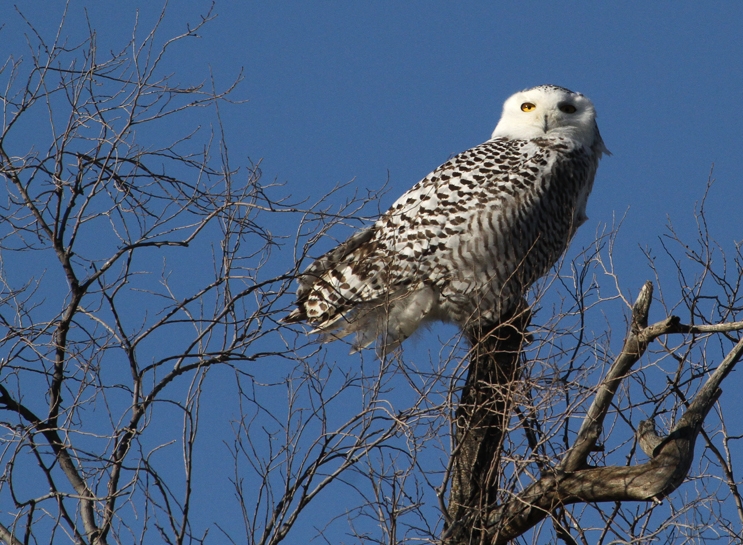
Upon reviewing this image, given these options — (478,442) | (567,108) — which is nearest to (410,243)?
(478,442)

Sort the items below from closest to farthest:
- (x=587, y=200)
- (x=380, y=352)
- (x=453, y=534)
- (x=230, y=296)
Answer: (x=230, y=296), (x=453, y=534), (x=380, y=352), (x=587, y=200)

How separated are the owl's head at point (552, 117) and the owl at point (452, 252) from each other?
44cm

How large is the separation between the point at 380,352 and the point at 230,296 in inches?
59.3

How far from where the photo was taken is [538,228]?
5.81 m

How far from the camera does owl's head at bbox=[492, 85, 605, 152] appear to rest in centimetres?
642

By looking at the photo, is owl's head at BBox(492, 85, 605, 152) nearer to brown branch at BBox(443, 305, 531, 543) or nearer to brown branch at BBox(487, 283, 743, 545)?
brown branch at BBox(443, 305, 531, 543)

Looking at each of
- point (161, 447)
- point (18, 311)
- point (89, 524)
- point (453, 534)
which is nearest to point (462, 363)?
point (453, 534)

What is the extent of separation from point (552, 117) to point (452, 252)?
150 centimetres

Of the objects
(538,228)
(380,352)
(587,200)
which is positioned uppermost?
(587,200)

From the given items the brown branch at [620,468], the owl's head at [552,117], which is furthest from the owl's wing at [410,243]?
the brown branch at [620,468]

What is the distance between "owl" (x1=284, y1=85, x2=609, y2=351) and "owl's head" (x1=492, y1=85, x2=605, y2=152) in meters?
0.44

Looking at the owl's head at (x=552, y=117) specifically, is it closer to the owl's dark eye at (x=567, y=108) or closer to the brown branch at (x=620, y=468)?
→ the owl's dark eye at (x=567, y=108)

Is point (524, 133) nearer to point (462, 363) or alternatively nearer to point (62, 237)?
point (462, 363)

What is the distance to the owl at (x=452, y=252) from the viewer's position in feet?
18.3
